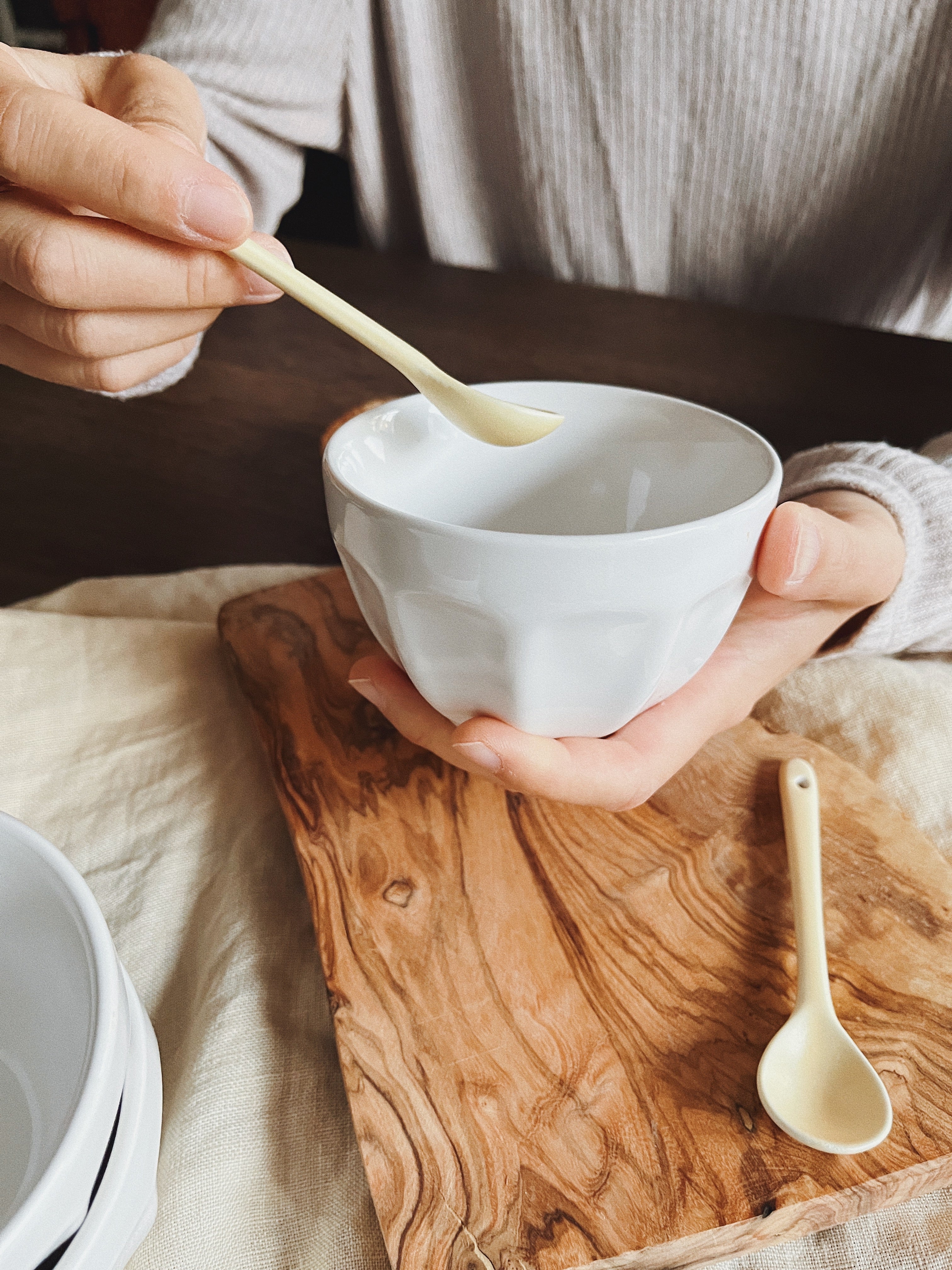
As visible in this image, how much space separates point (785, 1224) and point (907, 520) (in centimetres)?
31

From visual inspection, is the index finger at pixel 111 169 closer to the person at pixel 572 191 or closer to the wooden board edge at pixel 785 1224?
the person at pixel 572 191

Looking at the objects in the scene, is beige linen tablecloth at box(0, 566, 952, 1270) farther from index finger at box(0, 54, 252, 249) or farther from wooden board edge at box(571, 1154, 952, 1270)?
index finger at box(0, 54, 252, 249)

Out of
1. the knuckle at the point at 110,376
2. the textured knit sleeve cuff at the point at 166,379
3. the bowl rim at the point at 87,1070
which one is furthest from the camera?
the textured knit sleeve cuff at the point at 166,379

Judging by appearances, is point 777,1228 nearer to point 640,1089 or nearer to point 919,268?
point 640,1089

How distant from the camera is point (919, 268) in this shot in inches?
28.6

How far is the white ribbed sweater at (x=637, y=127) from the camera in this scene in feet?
2.16

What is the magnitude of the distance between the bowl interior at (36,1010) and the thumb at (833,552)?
25 cm

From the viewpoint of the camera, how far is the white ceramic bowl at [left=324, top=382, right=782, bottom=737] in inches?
10.7

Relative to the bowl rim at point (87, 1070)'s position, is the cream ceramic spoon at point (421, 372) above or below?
above

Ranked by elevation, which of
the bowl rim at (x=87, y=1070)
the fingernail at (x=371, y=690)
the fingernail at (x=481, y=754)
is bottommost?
the fingernail at (x=371, y=690)

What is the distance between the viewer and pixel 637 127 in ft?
2.40

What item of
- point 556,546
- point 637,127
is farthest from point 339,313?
point 637,127

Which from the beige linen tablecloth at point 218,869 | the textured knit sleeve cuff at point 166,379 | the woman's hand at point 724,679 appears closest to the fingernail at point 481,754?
the woman's hand at point 724,679

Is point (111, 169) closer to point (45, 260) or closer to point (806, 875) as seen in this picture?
point (45, 260)
